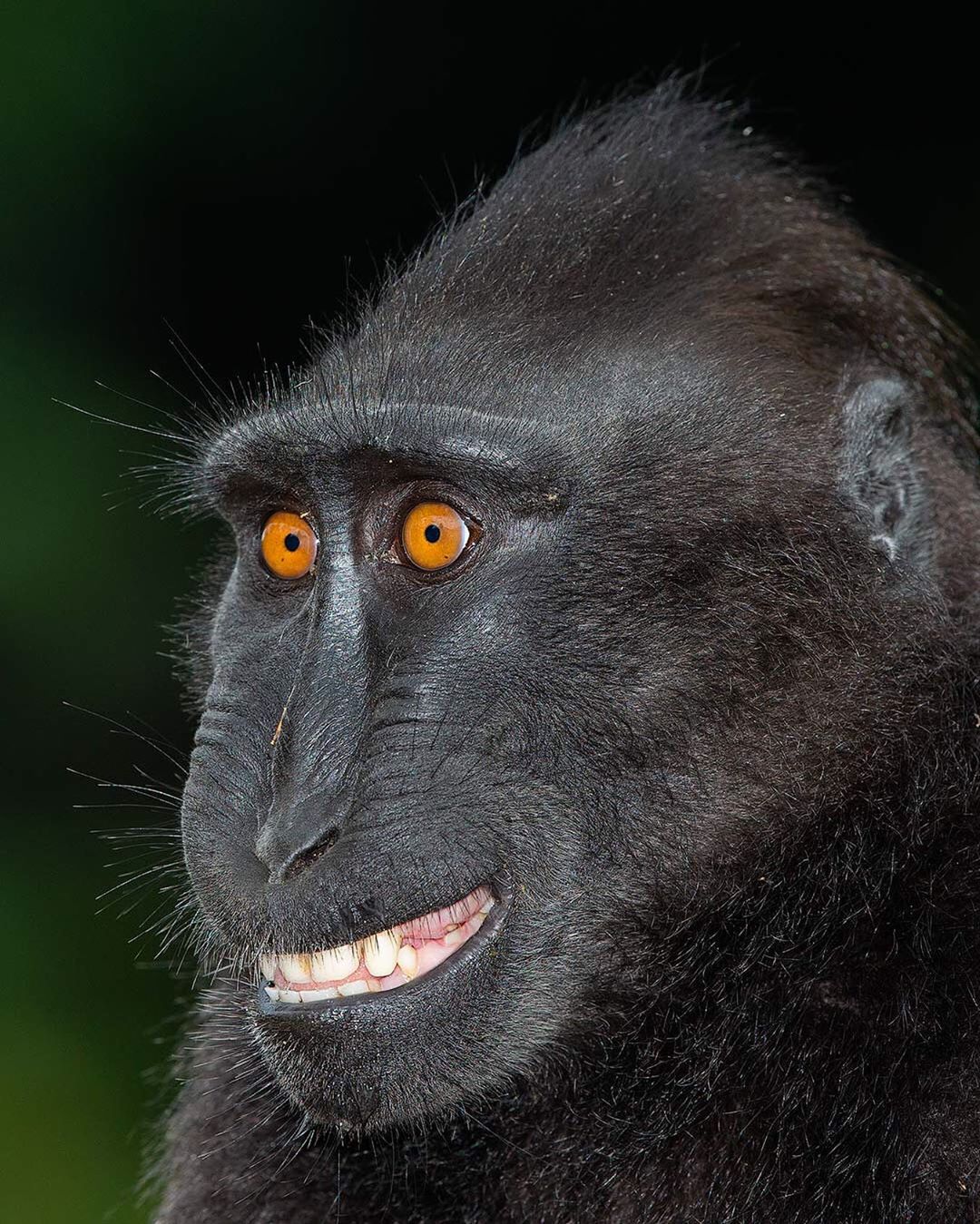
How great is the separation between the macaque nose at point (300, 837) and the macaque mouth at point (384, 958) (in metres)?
A: 0.21

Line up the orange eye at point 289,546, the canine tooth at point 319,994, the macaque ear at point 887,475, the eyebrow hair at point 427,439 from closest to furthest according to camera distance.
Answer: the canine tooth at point 319,994
the eyebrow hair at point 427,439
the macaque ear at point 887,475
the orange eye at point 289,546

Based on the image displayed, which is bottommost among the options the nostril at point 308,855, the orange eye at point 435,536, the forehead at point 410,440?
the nostril at point 308,855

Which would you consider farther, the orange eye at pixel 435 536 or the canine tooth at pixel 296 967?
the orange eye at pixel 435 536

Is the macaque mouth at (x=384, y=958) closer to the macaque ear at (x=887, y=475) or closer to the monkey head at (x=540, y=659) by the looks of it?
the monkey head at (x=540, y=659)

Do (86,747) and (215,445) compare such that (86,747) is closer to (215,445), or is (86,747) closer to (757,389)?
(215,445)

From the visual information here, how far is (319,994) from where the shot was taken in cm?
367

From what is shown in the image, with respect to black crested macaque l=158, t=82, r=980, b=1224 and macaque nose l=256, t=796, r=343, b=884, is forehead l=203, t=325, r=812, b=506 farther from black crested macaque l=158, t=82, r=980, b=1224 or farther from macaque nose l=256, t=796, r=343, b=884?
macaque nose l=256, t=796, r=343, b=884

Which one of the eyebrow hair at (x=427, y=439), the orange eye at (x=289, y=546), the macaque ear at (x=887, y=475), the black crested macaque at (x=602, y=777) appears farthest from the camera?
the orange eye at (x=289, y=546)

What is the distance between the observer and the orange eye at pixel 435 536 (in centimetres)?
388

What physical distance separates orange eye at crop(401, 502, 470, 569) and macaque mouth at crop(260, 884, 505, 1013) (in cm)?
81

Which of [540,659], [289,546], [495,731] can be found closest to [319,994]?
[495,731]

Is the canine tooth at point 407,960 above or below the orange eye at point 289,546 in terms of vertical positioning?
below

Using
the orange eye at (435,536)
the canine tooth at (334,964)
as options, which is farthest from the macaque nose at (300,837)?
the orange eye at (435,536)

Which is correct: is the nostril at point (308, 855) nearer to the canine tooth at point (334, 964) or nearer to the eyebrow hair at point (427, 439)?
the canine tooth at point (334, 964)
